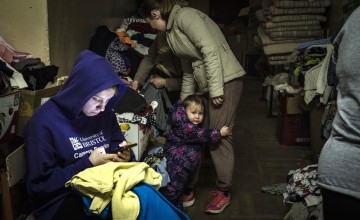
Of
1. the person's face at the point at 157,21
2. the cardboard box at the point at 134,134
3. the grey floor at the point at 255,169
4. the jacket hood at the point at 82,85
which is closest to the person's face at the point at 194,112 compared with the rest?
the cardboard box at the point at 134,134

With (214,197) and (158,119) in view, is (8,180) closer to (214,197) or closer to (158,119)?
(158,119)

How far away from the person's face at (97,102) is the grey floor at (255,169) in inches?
49.4

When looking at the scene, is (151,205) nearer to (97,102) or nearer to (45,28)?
(97,102)

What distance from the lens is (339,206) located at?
1199mm

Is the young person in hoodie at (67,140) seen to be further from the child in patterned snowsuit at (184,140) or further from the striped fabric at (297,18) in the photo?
the striped fabric at (297,18)

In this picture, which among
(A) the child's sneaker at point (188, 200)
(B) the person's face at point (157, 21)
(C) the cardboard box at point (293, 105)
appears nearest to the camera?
(B) the person's face at point (157, 21)

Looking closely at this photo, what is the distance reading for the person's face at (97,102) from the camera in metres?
1.59

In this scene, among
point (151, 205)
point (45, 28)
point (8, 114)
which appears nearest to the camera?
point (151, 205)

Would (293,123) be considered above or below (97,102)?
below

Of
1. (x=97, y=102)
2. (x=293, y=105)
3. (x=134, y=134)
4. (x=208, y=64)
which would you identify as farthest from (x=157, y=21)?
(x=293, y=105)

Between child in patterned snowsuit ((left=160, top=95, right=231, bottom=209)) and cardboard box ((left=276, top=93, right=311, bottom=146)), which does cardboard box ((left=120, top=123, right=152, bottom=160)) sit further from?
cardboard box ((left=276, top=93, right=311, bottom=146))

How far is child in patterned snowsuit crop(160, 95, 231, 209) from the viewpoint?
2.43 metres

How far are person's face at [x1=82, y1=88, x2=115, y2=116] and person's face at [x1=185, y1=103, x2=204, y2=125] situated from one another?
3.01 ft

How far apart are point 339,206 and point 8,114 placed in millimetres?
1385
